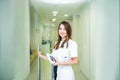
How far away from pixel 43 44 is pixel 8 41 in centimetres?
70

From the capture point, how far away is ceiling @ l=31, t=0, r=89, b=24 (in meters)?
3.76

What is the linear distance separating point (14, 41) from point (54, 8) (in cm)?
110

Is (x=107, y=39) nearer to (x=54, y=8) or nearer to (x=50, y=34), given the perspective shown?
(x=50, y=34)

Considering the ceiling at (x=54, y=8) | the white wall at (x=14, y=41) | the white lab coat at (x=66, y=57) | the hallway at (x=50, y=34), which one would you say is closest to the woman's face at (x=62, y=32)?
the white lab coat at (x=66, y=57)

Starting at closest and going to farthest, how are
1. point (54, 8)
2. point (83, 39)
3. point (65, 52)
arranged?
point (65, 52) < point (54, 8) < point (83, 39)

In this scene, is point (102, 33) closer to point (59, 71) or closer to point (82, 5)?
point (82, 5)

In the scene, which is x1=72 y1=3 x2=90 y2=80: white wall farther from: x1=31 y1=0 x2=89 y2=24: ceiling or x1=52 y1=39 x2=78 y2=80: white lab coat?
x1=52 y1=39 x2=78 y2=80: white lab coat

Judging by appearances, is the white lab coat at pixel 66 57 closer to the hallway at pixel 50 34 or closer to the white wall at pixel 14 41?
the hallway at pixel 50 34

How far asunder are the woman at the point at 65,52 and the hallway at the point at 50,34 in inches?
13.1

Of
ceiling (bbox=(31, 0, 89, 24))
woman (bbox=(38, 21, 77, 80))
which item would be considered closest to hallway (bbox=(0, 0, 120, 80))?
ceiling (bbox=(31, 0, 89, 24))

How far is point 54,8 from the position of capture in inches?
154

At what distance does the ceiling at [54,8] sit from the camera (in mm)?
3763

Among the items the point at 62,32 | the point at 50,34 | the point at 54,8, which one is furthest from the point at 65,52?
the point at 54,8

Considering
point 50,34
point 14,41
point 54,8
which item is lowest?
point 14,41
